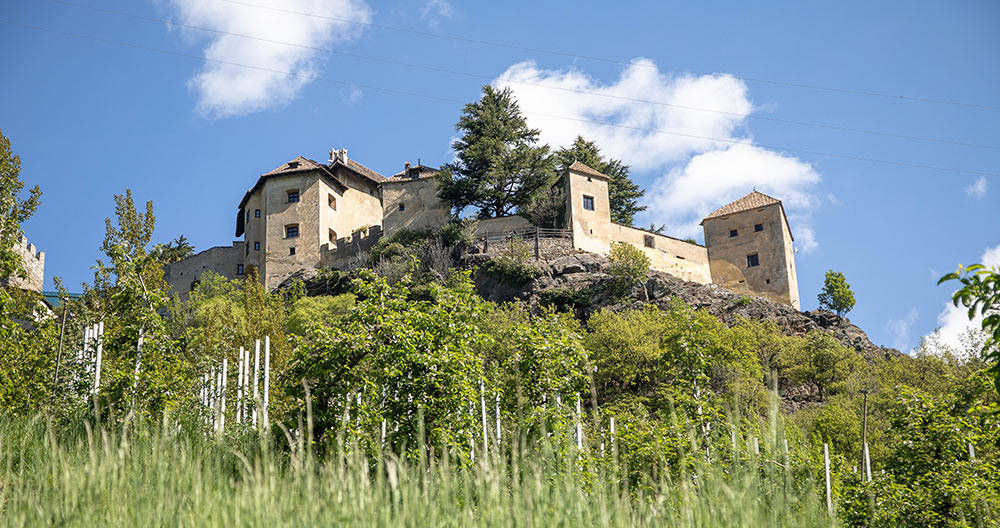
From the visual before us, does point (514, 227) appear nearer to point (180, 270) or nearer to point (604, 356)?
point (604, 356)

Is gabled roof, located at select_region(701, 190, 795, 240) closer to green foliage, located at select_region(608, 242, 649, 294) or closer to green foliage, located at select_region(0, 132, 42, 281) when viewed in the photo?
green foliage, located at select_region(608, 242, 649, 294)

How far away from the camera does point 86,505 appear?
491 cm

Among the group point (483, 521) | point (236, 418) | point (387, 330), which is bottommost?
point (483, 521)

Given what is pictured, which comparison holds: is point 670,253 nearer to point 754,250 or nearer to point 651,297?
point 754,250

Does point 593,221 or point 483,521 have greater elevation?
point 593,221

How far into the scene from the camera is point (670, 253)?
1730 inches

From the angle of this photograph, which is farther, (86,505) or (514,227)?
(514,227)

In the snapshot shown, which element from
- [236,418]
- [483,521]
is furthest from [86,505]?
[236,418]

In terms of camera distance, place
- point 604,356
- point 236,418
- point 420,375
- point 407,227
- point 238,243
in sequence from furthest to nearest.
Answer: point 238,243 < point 407,227 < point 604,356 < point 236,418 < point 420,375

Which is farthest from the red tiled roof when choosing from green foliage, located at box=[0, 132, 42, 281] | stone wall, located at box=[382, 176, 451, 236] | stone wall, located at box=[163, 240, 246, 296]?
green foliage, located at box=[0, 132, 42, 281]

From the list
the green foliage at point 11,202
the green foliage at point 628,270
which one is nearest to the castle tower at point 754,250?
the green foliage at point 628,270

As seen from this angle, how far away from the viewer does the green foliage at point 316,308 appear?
114 ft

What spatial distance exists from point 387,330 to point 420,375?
621 mm

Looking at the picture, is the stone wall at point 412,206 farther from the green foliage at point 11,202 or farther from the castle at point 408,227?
the green foliage at point 11,202
